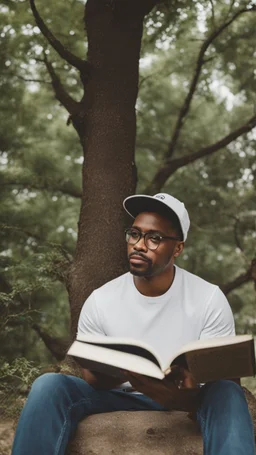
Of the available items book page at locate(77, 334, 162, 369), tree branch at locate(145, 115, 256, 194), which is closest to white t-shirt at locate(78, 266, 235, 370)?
book page at locate(77, 334, 162, 369)

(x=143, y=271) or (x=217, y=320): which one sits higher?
(x=143, y=271)

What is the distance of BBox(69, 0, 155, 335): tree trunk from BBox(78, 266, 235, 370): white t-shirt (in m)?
1.33

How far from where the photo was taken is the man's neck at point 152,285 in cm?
330

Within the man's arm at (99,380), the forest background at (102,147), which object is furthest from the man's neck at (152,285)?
the forest background at (102,147)

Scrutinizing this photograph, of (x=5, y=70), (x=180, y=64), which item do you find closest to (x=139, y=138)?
(x=180, y=64)

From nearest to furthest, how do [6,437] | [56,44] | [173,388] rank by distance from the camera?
1. [173,388]
2. [6,437]
3. [56,44]

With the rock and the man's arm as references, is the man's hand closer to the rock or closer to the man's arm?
the rock

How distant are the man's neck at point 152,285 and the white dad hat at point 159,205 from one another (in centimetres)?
31

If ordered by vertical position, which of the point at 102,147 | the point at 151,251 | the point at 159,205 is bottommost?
the point at 151,251

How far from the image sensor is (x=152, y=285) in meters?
3.30

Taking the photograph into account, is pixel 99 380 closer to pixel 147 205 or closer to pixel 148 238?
pixel 148 238

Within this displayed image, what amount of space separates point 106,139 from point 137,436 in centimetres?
264

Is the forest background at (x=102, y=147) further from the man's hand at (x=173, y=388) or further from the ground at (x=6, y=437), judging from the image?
the man's hand at (x=173, y=388)

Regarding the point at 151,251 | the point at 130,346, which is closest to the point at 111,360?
the point at 130,346
